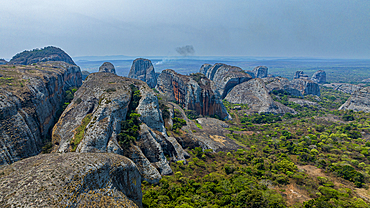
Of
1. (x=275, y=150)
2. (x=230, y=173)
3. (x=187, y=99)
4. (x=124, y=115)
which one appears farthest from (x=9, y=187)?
(x=187, y=99)

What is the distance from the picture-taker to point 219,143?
56.0m

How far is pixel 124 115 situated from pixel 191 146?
20.9 meters

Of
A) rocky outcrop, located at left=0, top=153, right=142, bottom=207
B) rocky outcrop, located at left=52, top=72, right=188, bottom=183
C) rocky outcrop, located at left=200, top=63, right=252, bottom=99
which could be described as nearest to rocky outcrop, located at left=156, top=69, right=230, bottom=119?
rocky outcrop, located at left=200, top=63, right=252, bottom=99

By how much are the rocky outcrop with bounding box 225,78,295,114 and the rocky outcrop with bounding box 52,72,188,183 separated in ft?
234

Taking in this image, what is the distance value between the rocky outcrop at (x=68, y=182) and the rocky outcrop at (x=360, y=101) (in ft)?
406

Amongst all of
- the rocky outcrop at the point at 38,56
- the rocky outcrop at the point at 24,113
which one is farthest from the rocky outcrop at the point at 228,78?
the rocky outcrop at the point at 38,56

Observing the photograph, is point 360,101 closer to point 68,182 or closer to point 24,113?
point 68,182

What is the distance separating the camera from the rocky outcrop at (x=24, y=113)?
2917cm

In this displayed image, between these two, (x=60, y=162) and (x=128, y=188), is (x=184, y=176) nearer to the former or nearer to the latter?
(x=128, y=188)

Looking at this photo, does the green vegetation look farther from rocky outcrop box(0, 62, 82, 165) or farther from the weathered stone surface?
the weathered stone surface

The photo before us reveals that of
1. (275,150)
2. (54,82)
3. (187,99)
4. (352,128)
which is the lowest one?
(275,150)

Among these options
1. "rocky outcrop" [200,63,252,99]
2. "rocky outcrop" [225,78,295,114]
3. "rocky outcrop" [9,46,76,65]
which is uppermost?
"rocky outcrop" [9,46,76,65]

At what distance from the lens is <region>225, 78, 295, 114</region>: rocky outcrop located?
94656 millimetres

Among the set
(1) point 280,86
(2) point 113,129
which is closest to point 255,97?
(1) point 280,86
